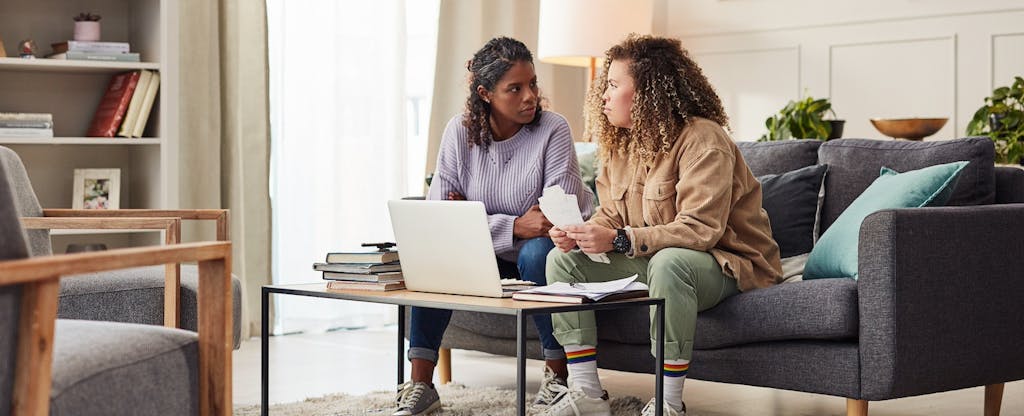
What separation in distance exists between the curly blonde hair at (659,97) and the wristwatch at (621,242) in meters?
0.23

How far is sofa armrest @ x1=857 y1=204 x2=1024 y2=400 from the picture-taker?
240cm

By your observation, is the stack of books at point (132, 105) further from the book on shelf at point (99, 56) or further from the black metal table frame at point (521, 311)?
the black metal table frame at point (521, 311)

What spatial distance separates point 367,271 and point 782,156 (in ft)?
4.24

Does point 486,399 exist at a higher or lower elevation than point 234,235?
lower

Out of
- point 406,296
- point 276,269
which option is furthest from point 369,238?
point 406,296

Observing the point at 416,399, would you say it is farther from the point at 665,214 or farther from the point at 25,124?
the point at 25,124

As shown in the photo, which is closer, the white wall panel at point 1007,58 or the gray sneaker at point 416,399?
the gray sneaker at point 416,399

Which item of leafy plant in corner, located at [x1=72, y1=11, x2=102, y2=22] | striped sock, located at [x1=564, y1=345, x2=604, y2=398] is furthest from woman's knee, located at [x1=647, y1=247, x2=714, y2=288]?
leafy plant in corner, located at [x1=72, y1=11, x2=102, y2=22]

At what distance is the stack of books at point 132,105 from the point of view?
12.6ft

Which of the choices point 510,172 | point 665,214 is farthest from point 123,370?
point 510,172

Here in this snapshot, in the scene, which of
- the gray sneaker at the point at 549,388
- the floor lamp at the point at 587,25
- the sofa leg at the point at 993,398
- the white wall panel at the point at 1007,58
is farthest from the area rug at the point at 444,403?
the white wall panel at the point at 1007,58

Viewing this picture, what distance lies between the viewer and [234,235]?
445cm

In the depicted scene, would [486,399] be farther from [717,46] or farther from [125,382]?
[717,46]

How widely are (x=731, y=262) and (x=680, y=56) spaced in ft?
1.77
